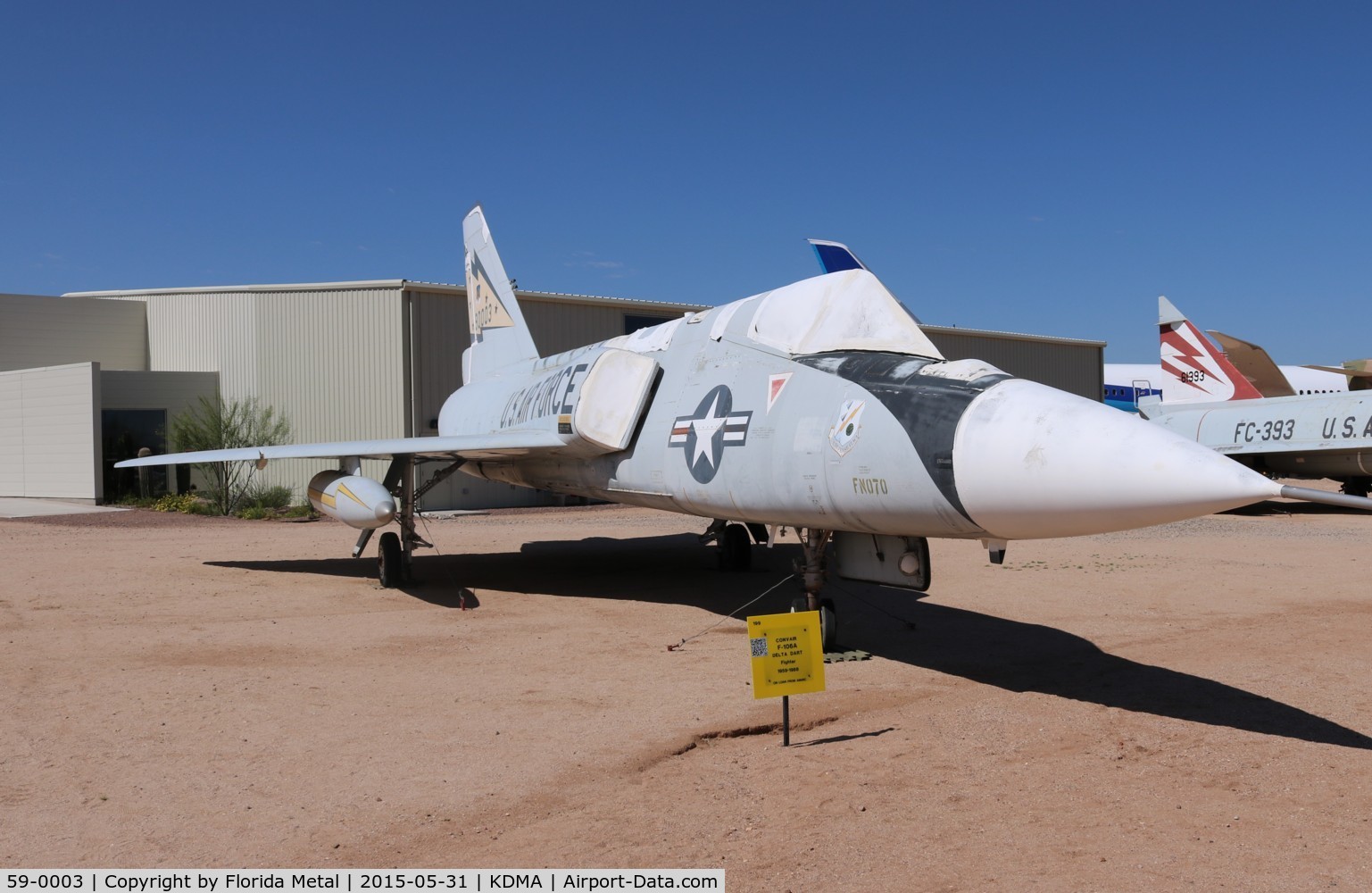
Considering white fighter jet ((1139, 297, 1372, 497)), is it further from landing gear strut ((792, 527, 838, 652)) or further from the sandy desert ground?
landing gear strut ((792, 527, 838, 652))

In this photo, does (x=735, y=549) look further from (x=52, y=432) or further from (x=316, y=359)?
(x=52, y=432)

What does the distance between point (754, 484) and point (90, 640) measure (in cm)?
600

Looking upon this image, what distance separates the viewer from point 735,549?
13672 millimetres

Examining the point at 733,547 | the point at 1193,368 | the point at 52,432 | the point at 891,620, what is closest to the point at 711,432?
the point at 891,620

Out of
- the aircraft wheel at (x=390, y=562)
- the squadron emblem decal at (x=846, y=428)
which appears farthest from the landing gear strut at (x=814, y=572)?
the aircraft wheel at (x=390, y=562)

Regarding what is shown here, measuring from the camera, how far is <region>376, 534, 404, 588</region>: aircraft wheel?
12.2 m

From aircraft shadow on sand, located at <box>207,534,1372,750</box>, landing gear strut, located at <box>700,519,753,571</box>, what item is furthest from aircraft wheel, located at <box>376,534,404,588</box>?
landing gear strut, located at <box>700,519,753,571</box>

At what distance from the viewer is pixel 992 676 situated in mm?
7402

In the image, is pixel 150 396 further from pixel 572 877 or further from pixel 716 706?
pixel 572 877

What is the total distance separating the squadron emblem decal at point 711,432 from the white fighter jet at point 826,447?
0.02 m

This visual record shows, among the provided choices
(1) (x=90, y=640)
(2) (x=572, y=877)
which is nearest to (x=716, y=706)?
(2) (x=572, y=877)

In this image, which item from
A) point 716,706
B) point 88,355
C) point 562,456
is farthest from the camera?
point 88,355

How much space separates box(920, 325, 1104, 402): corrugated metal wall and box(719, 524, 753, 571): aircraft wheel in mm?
23782

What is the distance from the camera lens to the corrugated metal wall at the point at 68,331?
98.9 feet
